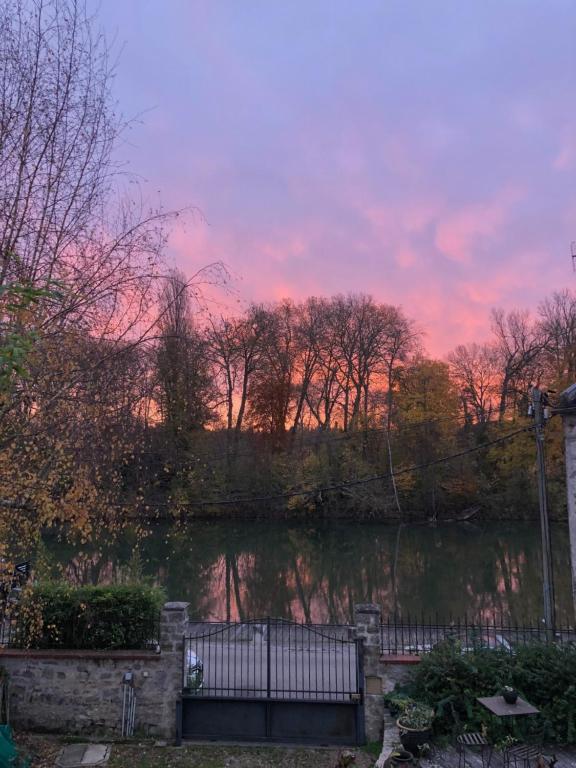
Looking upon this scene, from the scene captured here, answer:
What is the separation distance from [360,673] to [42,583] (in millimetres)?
5284

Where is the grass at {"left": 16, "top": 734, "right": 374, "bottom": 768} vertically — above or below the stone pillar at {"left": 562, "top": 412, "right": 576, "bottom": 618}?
below

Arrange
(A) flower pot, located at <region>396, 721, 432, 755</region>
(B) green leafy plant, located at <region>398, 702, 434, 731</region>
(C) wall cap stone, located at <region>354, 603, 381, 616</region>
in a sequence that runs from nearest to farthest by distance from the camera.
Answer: (A) flower pot, located at <region>396, 721, 432, 755</region>
(B) green leafy plant, located at <region>398, 702, 434, 731</region>
(C) wall cap stone, located at <region>354, 603, 381, 616</region>

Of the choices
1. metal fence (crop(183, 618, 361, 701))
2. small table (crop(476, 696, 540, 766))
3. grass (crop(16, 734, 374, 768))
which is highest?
small table (crop(476, 696, 540, 766))

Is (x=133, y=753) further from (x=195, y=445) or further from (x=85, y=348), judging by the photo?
(x=195, y=445)

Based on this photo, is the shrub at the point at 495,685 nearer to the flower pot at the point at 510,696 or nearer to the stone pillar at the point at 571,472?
the stone pillar at the point at 571,472

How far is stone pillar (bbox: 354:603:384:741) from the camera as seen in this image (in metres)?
7.69

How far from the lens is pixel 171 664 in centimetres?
804

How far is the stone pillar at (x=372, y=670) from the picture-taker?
25.2ft

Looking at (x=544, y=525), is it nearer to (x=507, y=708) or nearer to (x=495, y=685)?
(x=495, y=685)

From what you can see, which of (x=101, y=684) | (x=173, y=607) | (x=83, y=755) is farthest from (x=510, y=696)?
(x=101, y=684)

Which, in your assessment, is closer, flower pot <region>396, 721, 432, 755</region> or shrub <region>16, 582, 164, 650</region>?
flower pot <region>396, 721, 432, 755</region>

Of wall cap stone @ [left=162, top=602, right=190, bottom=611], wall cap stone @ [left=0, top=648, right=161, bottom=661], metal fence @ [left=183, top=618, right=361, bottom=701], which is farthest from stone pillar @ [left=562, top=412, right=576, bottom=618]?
wall cap stone @ [left=0, top=648, right=161, bottom=661]

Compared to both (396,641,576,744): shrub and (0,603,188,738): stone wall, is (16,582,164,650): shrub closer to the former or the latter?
(0,603,188,738): stone wall

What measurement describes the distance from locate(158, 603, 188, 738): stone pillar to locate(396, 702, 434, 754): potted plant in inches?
126
